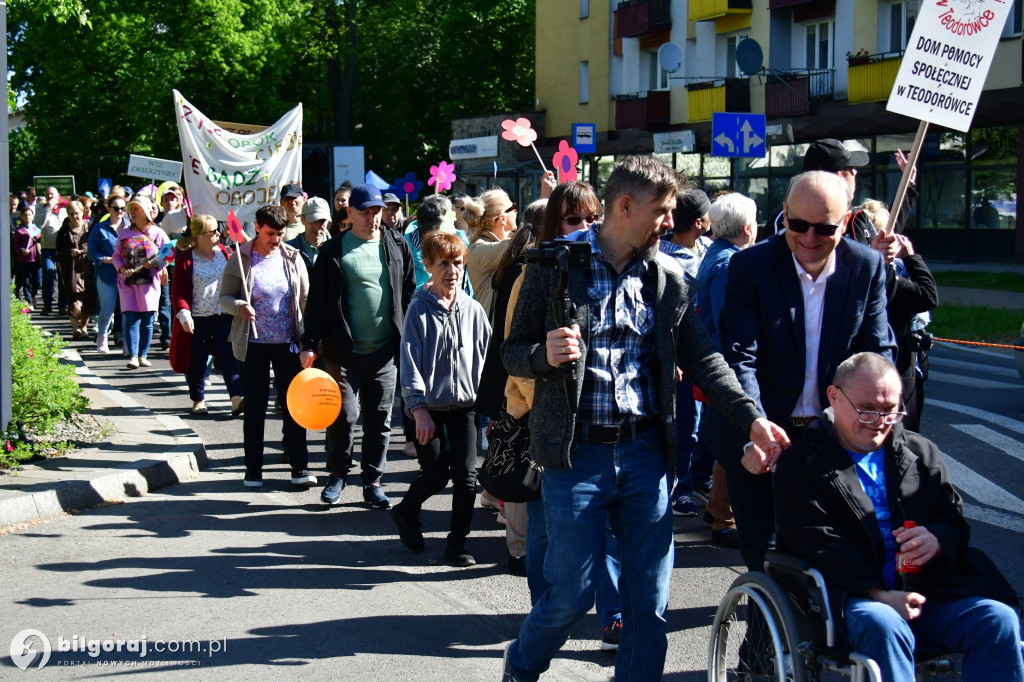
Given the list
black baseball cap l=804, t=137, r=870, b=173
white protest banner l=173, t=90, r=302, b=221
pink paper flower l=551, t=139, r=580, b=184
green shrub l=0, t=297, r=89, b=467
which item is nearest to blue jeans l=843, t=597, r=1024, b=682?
black baseball cap l=804, t=137, r=870, b=173

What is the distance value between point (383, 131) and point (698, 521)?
4673cm

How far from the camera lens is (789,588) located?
3.77m

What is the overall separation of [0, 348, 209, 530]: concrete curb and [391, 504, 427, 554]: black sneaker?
90.3 inches

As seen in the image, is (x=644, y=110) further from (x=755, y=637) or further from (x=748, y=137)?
(x=755, y=637)

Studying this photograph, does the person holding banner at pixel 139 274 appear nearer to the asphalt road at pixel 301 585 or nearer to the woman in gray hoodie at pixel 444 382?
the asphalt road at pixel 301 585

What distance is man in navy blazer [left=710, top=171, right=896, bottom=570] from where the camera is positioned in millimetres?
4105

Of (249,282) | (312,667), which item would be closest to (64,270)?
(249,282)

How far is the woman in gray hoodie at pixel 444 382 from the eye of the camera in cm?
623

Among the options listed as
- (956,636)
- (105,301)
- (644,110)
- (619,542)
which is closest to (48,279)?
(105,301)

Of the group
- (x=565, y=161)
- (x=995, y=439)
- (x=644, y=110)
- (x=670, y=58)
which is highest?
(x=670, y=58)

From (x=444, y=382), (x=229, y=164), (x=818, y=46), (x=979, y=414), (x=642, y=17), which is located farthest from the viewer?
(x=642, y=17)

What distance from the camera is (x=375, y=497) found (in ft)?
24.6

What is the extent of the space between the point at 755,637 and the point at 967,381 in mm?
9327

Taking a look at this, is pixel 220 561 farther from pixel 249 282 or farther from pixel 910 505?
pixel 910 505
